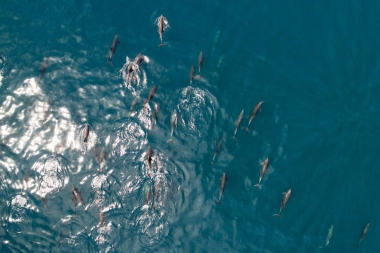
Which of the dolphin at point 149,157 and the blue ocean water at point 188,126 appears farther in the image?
the dolphin at point 149,157

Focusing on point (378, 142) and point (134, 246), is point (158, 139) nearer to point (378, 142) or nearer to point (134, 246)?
point (134, 246)

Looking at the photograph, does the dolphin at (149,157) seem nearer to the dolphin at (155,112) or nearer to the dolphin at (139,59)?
the dolphin at (155,112)

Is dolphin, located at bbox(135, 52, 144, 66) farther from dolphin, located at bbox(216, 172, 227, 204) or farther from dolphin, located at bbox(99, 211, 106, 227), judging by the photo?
dolphin, located at bbox(99, 211, 106, 227)

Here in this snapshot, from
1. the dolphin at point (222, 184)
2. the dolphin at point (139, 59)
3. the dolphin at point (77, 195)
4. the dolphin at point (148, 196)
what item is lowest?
the dolphin at point (77, 195)

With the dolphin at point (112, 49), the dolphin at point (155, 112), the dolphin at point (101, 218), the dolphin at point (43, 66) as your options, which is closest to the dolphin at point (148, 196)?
the dolphin at point (101, 218)

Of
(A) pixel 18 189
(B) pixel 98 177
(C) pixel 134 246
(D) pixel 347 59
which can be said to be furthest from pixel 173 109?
(D) pixel 347 59

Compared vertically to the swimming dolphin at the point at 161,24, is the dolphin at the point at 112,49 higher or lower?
lower

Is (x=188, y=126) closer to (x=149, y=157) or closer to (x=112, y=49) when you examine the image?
(x=149, y=157)

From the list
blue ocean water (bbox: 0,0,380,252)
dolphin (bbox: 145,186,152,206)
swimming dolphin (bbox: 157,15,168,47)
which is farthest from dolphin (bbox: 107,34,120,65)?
dolphin (bbox: 145,186,152,206)
